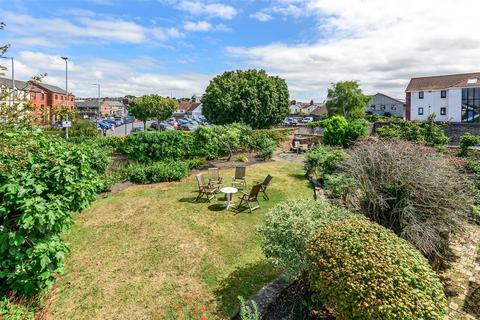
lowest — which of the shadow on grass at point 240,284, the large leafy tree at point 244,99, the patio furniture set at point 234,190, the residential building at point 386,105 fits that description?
the shadow on grass at point 240,284

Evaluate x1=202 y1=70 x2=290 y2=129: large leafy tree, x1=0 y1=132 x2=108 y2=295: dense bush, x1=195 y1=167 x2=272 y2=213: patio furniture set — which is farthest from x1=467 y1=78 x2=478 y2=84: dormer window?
x1=0 y1=132 x2=108 y2=295: dense bush

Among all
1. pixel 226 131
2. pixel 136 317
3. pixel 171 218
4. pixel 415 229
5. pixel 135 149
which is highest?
pixel 226 131

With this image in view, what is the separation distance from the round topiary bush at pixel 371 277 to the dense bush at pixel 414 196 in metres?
2.50

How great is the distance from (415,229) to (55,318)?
22.4 feet

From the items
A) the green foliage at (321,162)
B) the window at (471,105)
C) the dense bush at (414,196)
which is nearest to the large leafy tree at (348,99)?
the window at (471,105)

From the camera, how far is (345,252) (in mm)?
3789

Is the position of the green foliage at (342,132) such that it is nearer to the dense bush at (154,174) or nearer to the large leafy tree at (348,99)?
the dense bush at (154,174)

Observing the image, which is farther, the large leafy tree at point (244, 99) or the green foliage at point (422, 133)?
the large leafy tree at point (244, 99)

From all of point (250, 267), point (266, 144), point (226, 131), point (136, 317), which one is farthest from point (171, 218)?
point (266, 144)

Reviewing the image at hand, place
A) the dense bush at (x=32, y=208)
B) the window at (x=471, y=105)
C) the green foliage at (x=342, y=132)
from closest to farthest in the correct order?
the dense bush at (x=32, y=208) → the green foliage at (x=342, y=132) → the window at (x=471, y=105)

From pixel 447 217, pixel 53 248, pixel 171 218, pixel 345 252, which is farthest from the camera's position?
pixel 171 218

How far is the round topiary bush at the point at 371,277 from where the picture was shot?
3.25 metres

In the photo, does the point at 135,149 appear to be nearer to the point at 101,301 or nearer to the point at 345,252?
the point at 101,301

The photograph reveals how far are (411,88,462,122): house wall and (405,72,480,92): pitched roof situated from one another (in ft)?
2.27
